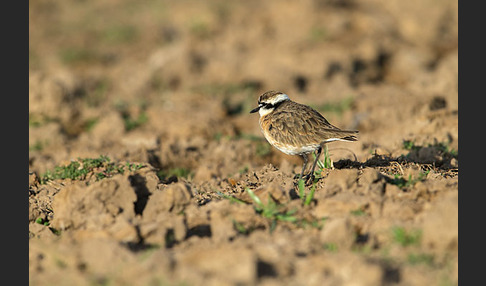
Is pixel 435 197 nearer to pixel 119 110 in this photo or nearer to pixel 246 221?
pixel 246 221

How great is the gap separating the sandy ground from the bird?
14.8 inches

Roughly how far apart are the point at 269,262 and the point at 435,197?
2.32 metres

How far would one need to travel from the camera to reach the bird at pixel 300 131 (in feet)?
25.8

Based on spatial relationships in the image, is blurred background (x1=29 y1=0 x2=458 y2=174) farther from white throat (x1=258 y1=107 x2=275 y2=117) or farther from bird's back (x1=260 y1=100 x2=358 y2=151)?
bird's back (x1=260 y1=100 x2=358 y2=151)

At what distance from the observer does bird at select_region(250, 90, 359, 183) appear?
788cm

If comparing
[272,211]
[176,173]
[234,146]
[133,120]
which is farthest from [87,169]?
[133,120]

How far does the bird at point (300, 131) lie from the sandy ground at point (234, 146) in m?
0.38

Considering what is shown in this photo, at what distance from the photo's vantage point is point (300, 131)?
26.4 feet

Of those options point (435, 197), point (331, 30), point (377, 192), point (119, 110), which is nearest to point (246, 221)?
point (377, 192)

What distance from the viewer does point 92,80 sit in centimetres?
1617

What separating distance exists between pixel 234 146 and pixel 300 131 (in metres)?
3.11

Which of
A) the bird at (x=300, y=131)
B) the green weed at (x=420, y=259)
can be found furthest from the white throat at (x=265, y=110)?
the green weed at (x=420, y=259)

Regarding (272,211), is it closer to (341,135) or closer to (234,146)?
(341,135)

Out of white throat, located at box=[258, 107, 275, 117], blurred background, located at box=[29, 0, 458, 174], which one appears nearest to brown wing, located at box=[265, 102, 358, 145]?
white throat, located at box=[258, 107, 275, 117]
